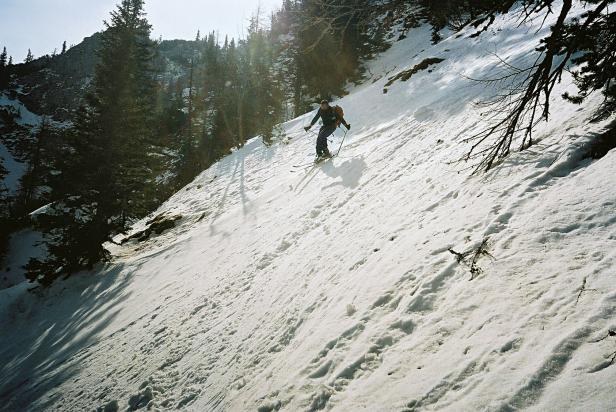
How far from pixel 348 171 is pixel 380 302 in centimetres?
650

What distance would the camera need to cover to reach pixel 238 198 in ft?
46.1

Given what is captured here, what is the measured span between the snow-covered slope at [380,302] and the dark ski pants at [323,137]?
1403 millimetres

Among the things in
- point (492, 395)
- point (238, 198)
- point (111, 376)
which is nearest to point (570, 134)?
point (492, 395)

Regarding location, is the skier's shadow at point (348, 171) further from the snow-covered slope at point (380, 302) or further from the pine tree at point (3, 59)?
the pine tree at point (3, 59)

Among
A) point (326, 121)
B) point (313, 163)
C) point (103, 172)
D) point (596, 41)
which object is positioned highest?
point (103, 172)

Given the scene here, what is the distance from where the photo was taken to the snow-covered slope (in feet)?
8.96

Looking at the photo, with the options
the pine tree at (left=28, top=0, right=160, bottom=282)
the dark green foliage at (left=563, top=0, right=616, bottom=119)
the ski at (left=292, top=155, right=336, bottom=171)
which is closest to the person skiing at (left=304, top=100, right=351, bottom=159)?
the ski at (left=292, top=155, right=336, bottom=171)

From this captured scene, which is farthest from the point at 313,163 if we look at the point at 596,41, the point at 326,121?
the point at 596,41

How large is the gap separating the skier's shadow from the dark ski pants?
3.98 feet

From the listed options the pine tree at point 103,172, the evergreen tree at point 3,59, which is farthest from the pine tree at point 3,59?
the pine tree at point 103,172

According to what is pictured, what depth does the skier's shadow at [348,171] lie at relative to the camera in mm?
9452

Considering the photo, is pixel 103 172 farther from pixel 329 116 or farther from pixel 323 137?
pixel 329 116

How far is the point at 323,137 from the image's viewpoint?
13.0 m

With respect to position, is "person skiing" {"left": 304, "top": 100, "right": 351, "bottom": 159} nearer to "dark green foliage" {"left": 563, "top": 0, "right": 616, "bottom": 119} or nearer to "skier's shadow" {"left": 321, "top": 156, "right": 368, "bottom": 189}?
"skier's shadow" {"left": 321, "top": 156, "right": 368, "bottom": 189}
